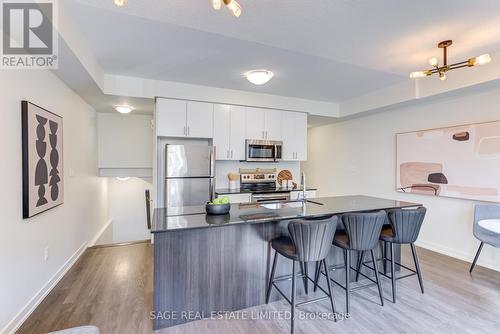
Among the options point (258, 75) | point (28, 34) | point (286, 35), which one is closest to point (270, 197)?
point (258, 75)

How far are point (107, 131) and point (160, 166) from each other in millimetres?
1641

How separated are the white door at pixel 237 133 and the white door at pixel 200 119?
385 millimetres

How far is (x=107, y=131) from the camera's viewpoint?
16.2 ft

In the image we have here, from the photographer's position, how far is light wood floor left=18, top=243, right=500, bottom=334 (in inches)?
82.9

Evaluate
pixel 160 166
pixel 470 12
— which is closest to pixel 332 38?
pixel 470 12

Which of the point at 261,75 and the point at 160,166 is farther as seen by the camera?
the point at 160,166

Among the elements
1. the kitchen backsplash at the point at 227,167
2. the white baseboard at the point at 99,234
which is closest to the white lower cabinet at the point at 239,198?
the kitchen backsplash at the point at 227,167

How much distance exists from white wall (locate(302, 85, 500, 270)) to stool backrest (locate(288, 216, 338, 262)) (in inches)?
112

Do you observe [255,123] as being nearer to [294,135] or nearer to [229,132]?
[229,132]

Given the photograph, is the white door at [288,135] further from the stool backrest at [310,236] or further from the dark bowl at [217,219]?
the stool backrest at [310,236]

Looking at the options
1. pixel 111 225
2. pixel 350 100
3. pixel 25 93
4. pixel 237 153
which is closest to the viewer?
pixel 25 93

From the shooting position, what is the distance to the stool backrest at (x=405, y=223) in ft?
8.10

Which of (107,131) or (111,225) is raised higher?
(107,131)

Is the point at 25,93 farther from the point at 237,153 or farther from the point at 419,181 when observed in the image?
the point at 419,181
